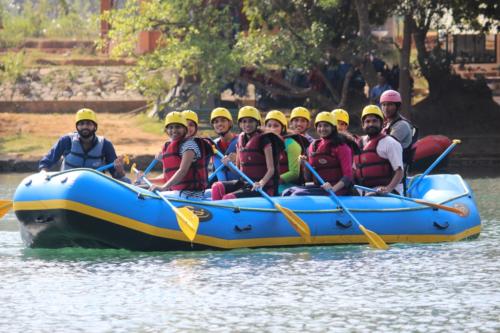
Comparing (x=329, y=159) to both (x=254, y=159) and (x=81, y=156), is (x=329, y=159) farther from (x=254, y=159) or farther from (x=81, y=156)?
(x=81, y=156)

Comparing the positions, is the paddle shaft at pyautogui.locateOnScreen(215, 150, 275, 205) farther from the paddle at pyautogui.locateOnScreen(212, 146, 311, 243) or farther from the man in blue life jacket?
the man in blue life jacket

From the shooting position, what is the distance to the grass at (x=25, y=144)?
23.5 m

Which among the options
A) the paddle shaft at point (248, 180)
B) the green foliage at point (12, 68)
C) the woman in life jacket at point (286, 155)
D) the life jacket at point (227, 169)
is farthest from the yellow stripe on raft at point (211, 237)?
the green foliage at point (12, 68)

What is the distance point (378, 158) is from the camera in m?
13.8

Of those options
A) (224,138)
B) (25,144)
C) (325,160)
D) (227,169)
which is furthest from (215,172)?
(25,144)

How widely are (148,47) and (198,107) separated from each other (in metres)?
4.73

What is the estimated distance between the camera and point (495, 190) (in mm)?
19094

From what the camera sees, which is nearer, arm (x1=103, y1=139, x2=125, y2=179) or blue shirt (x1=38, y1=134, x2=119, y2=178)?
blue shirt (x1=38, y1=134, x2=119, y2=178)

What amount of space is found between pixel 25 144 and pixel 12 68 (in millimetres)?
4760

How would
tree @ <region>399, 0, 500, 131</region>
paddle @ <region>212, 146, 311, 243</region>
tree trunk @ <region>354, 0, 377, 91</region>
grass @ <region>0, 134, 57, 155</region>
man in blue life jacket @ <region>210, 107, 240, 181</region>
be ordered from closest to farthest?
1. paddle @ <region>212, 146, 311, 243</region>
2. man in blue life jacket @ <region>210, 107, 240, 181</region>
3. tree trunk @ <region>354, 0, 377, 91</region>
4. grass @ <region>0, 134, 57, 155</region>
5. tree @ <region>399, 0, 500, 131</region>

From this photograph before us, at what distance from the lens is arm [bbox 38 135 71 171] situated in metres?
13.5

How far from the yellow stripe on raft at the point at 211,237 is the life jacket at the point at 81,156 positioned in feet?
3.16

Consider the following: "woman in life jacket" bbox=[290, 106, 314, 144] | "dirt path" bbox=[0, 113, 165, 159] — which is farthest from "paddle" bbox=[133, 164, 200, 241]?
"dirt path" bbox=[0, 113, 165, 159]

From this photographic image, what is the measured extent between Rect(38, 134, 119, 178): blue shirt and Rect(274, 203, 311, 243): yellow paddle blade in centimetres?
176
